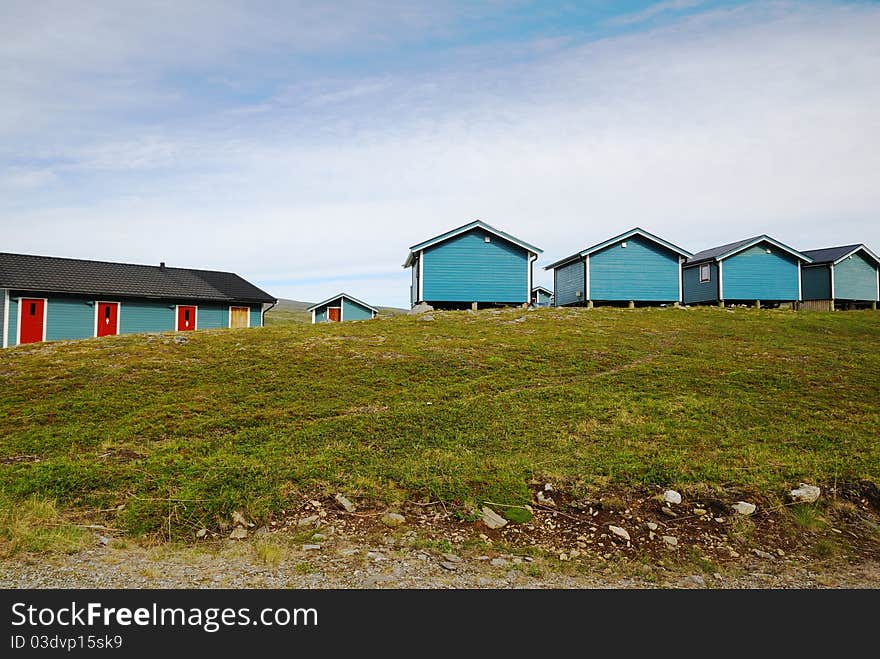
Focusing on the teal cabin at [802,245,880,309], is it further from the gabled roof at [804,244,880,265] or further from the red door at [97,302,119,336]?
the red door at [97,302,119,336]

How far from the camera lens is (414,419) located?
1160cm

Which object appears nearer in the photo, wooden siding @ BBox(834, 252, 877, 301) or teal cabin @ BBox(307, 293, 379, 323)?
wooden siding @ BBox(834, 252, 877, 301)

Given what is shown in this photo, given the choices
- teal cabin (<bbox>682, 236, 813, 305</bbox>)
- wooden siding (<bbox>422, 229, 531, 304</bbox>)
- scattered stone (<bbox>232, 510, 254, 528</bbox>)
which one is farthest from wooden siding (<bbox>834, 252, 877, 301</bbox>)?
scattered stone (<bbox>232, 510, 254, 528</bbox>)

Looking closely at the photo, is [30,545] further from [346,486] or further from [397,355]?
[397,355]

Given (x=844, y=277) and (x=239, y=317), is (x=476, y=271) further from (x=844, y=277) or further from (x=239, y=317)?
(x=844, y=277)

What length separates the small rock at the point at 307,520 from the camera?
758 cm

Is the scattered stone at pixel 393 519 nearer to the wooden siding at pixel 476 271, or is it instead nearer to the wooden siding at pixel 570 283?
the wooden siding at pixel 476 271

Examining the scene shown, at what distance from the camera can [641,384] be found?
1408 cm

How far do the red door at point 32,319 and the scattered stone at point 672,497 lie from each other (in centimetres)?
3241

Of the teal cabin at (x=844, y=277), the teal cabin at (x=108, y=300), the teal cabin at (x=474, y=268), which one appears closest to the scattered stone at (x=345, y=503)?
the teal cabin at (x=474, y=268)

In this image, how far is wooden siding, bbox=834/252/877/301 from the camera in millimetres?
37031

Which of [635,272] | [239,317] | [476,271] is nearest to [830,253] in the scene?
[635,272]

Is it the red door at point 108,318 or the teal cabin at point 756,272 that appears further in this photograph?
the teal cabin at point 756,272

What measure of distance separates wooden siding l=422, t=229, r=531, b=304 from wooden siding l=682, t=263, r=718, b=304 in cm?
1204
